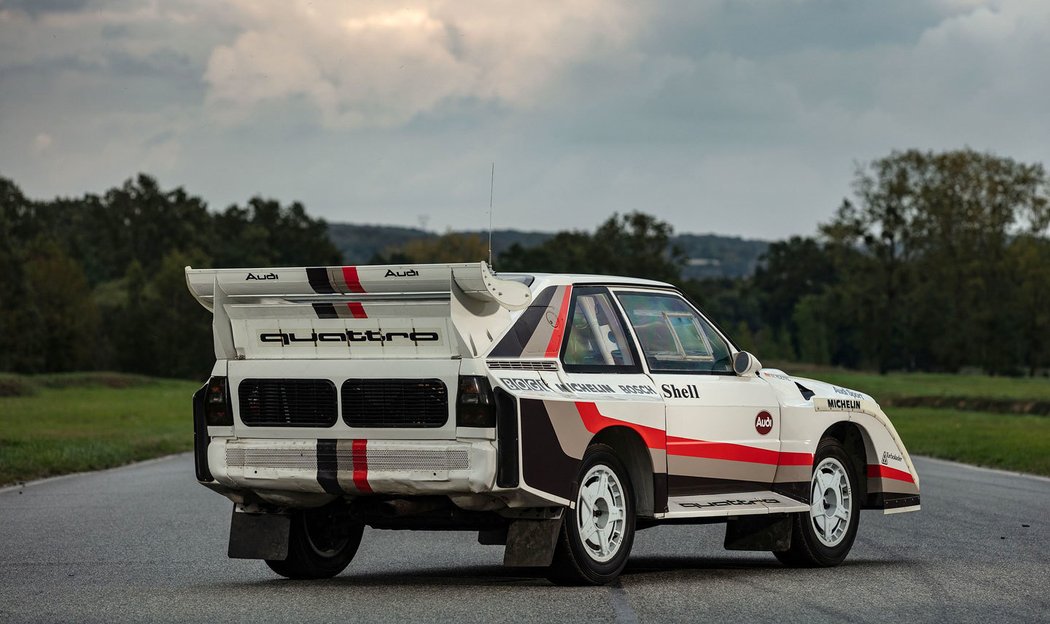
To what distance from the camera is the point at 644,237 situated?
500ft

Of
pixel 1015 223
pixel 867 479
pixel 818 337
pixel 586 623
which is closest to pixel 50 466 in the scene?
pixel 867 479

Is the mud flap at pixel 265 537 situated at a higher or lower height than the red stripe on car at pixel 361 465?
lower

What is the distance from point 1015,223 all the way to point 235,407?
353 feet

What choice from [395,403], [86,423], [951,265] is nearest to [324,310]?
[395,403]

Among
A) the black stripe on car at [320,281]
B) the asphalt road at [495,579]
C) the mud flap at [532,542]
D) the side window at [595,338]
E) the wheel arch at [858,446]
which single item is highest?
the black stripe on car at [320,281]

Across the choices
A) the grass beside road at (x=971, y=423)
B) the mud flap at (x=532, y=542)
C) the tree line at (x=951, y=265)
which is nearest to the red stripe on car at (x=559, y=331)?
the mud flap at (x=532, y=542)

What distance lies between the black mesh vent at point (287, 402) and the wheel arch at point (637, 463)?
1.71m

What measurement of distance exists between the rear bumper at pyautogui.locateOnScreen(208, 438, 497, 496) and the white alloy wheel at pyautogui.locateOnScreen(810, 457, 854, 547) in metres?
3.33

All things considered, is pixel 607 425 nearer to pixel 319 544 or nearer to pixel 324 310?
pixel 324 310

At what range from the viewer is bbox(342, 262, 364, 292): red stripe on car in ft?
31.8

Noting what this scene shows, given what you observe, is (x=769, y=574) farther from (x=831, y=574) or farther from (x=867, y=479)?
(x=867, y=479)

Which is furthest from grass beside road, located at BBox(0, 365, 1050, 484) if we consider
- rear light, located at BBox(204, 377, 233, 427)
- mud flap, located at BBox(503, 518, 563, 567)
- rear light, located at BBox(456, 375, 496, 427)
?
rear light, located at BBox(456, 375, 496, 427)

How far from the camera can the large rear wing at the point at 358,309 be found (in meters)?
9.51

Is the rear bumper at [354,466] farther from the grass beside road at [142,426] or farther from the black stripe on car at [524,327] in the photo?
the grass beside road at [142,426]
